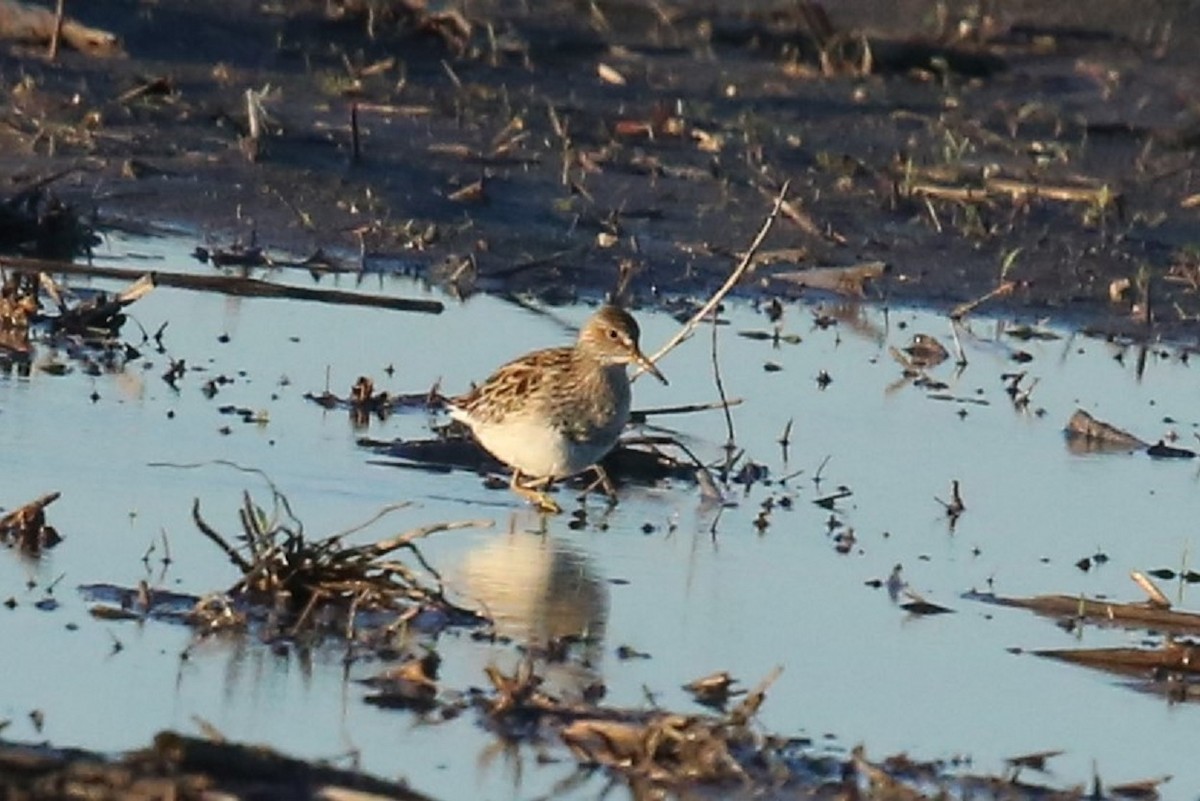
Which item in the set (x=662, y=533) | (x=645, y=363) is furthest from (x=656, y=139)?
(x=662, y=533)

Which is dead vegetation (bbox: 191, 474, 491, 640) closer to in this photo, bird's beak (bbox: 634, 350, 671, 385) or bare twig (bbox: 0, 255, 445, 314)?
bird's beak (bbox: 634, 350, 671, 385)

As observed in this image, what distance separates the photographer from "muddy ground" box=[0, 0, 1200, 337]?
1511cm

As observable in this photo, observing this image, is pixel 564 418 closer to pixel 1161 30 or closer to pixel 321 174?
pixel 321 174

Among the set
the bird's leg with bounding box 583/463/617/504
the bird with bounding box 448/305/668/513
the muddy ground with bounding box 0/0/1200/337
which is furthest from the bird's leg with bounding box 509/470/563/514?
the muddy ground with bounding box 0/0/1200/337

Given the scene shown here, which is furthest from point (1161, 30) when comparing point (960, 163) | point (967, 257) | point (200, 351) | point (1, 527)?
point (1, 527)

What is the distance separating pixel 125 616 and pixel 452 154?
8222mm

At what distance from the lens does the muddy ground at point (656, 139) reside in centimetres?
1511

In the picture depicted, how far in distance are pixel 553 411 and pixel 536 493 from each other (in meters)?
0.30

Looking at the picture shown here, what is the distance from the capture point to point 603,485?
427 inches

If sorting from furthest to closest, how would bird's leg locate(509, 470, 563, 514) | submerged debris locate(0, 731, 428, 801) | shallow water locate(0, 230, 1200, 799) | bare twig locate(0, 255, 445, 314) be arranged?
1. bare twig locate(0, 255, 445, 314)
2. bird's leg locate(509, 470, 563, 514)
3. shallow water locate(0, 230, 1200, 799)
4. submerged debris locate(0, 731, 428, 801)

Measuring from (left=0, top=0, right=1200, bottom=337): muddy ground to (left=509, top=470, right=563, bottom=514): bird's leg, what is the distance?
11.3 ft

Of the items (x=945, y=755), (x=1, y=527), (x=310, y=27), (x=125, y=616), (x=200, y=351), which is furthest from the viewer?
(x=310, y=27)

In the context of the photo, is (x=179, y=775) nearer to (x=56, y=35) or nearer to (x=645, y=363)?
(x=645, y=363)

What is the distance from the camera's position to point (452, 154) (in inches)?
643
